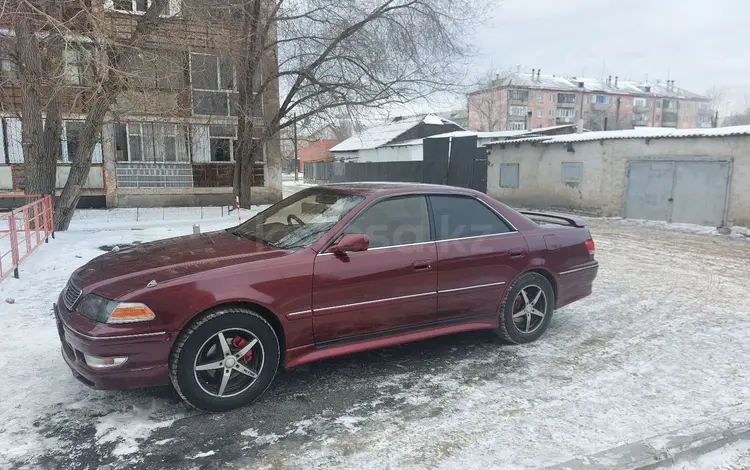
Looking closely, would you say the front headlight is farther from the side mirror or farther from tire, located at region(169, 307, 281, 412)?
the side mirror

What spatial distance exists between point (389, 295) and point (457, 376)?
872 millimetres

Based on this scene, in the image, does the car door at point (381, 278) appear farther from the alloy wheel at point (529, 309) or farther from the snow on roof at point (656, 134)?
the snow on roof at point (656, 134)

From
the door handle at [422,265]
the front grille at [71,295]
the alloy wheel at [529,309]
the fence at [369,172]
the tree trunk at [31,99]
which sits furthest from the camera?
the fence at [369,172]

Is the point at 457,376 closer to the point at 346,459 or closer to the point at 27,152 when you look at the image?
the point at 346,459

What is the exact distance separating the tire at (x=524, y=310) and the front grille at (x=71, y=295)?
3.40 metres

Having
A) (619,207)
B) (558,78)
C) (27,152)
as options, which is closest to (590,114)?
(558,78)

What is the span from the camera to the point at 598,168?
16281 millimetres

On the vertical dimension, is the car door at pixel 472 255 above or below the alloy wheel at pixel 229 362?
above

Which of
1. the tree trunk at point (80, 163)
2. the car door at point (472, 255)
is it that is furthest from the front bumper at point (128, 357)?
the tree trunk at point (80, 163)

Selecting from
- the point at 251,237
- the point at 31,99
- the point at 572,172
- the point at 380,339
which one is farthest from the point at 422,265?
the point at 572,172

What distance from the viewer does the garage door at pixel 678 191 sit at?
514 inches

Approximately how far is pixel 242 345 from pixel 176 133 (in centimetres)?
1601

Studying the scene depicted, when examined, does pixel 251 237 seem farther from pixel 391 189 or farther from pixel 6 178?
pixel 6 178

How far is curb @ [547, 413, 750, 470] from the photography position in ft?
9.26
